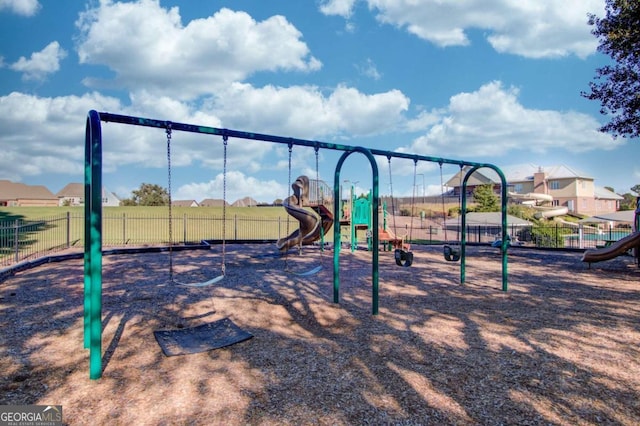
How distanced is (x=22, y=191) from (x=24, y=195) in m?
1.54

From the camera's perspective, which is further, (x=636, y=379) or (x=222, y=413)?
(x=636, y=379)

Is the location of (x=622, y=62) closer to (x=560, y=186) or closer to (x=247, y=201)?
(x=560, y=186)

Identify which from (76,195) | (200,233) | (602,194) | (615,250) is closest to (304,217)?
(615,250)

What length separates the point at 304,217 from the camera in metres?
14.2

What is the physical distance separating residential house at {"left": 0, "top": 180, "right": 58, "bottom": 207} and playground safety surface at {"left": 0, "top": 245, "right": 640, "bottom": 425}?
209ft

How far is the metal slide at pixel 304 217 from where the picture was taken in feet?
47.1

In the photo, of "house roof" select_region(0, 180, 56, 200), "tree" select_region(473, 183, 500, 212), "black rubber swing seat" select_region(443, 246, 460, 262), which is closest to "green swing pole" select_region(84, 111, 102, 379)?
"black rubber swing seat" select_region(443, 246, 460, 262)

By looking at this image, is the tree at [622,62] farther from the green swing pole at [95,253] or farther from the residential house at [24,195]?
the residential house at [24,195]

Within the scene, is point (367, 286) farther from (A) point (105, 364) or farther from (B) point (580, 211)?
(B) point (580, 211)

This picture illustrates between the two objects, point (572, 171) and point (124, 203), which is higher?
point (572, 171)

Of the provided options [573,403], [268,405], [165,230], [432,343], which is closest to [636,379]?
[573,403]

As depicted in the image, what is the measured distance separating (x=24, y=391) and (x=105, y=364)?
742mm

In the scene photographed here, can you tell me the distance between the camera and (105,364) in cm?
413

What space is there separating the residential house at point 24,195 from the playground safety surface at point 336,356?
209 feet
